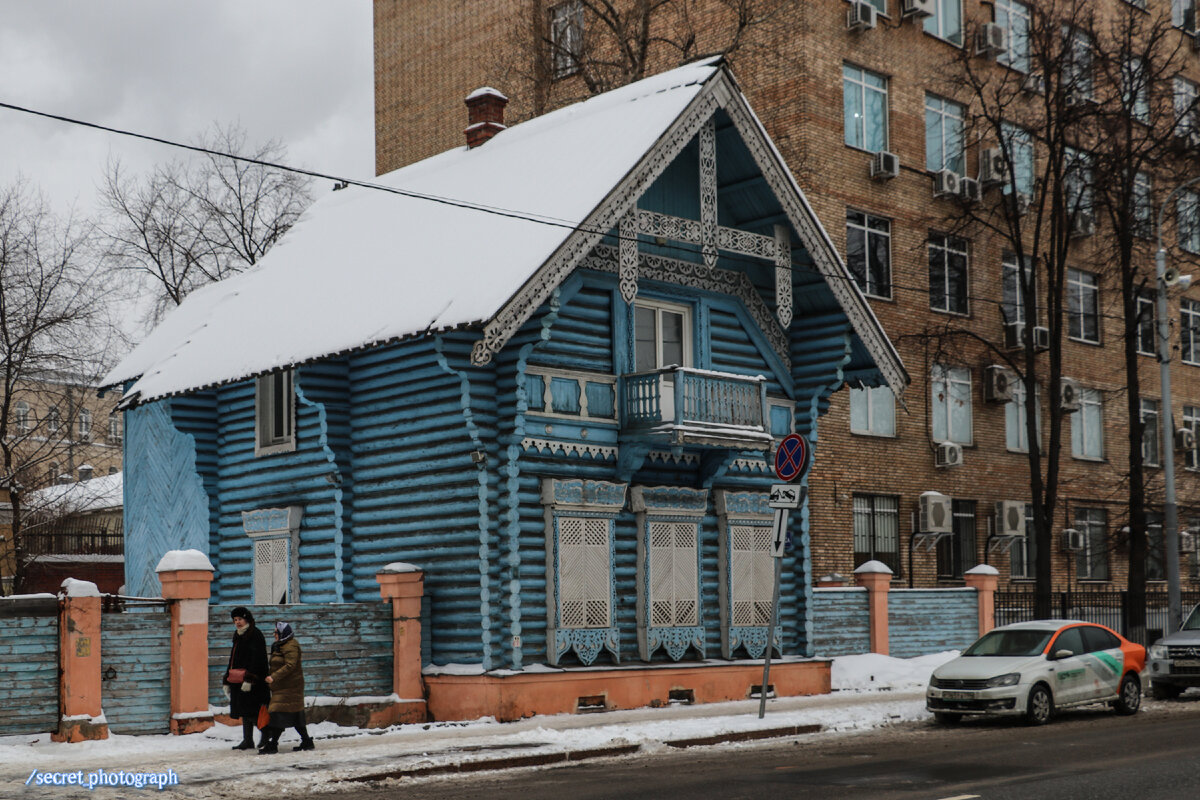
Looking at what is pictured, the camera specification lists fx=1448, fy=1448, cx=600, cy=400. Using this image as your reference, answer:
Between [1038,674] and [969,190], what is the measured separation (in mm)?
19876

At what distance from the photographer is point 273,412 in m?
23.2

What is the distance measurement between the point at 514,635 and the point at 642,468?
348 centimetres

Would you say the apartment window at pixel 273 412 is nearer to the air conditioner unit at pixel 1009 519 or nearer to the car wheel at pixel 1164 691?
the car wheel at pixel 1164 691

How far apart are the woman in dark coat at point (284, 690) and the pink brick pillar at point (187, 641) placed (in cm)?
180

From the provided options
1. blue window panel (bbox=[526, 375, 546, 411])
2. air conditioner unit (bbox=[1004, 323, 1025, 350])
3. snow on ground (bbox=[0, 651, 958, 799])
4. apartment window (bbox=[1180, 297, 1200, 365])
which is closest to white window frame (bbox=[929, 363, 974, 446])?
air conditioner unit (bbox=[1004, 323, 1025, 350])

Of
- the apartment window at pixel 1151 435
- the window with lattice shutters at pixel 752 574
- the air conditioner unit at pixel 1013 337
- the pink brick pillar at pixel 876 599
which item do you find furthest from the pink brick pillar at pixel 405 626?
the apartment window at pixel 1151 435

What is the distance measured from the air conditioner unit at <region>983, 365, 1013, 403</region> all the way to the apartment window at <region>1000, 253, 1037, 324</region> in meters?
1.74

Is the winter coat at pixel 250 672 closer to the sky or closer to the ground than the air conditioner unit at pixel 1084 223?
closer to the ground

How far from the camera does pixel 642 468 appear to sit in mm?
21359

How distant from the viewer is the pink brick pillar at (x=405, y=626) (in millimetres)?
19281

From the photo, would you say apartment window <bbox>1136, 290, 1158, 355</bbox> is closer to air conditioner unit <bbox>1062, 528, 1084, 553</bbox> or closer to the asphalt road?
air conditioner unit <bbox>1062, 528, 1084, 553</bbox>

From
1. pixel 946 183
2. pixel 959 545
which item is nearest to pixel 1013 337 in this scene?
pixel 946 183

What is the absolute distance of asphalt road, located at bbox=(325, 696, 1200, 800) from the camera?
12227 millimetres

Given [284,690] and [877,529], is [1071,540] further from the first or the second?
[284,690]
